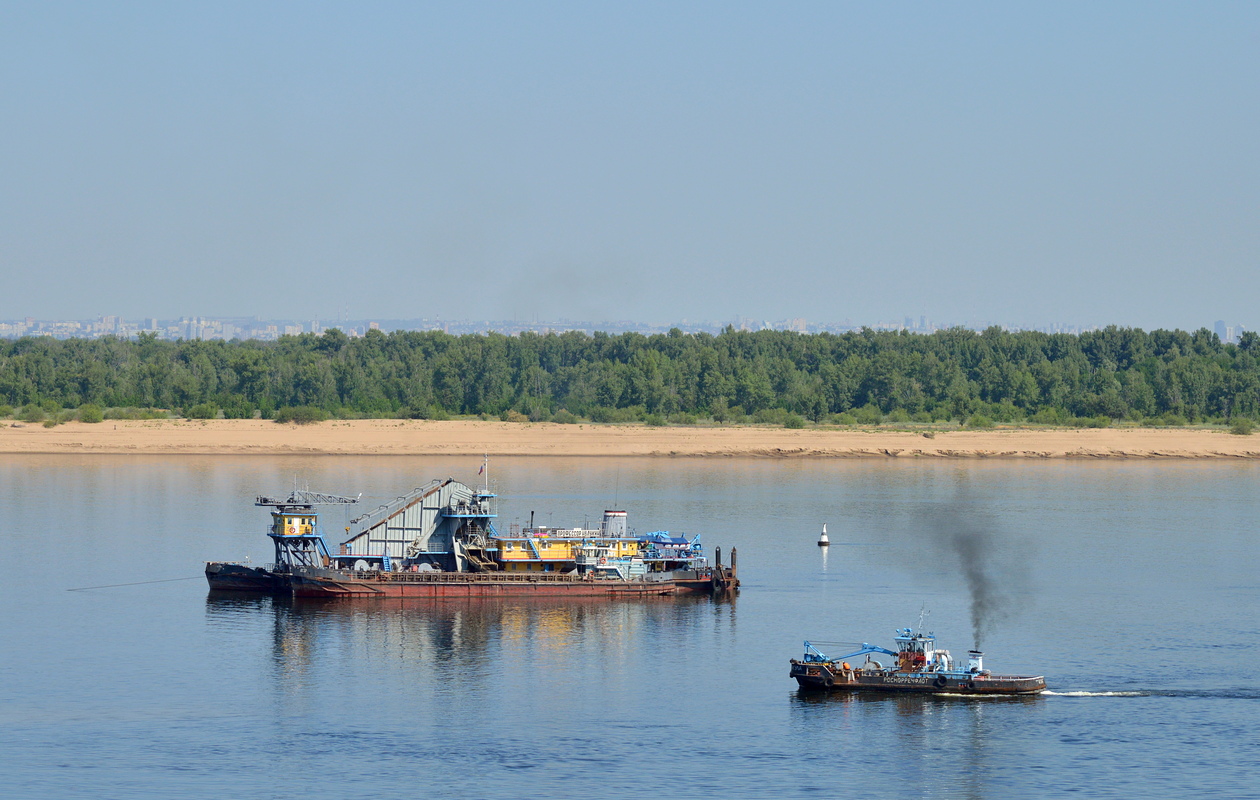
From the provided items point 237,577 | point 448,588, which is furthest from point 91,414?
point 448,588

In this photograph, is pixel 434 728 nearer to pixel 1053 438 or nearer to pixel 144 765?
pixel 144 765

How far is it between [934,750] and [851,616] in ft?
67.2

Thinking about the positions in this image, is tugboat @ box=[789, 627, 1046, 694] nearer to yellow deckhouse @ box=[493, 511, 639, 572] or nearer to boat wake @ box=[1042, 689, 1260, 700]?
boat wake @ box=[1042, 689, 1260, 700]

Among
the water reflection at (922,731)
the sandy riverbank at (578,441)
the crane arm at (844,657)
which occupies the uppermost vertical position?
the sandy riverbank at (578,441)

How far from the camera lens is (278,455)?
166 meters

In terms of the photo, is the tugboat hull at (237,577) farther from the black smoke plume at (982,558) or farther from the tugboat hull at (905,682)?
the black smoke plume at (982,558)

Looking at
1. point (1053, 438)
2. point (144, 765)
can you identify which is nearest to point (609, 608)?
point (144, 765)

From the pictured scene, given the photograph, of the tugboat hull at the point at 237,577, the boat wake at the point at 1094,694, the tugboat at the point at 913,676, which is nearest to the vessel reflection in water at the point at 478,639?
the tugboat hull at the point at 237,577

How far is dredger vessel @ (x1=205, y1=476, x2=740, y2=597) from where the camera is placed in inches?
3056

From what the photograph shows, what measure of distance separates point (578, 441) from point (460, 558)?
3884 inches

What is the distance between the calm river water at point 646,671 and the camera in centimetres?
4828

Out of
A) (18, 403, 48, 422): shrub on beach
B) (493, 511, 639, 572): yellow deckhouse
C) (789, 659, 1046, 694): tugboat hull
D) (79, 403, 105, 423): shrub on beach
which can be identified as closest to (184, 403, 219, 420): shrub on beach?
(79, 403, 105, 423): shrub on beach

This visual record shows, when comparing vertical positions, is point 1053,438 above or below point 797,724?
above

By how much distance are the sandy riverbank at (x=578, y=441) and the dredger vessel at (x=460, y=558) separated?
290ft
